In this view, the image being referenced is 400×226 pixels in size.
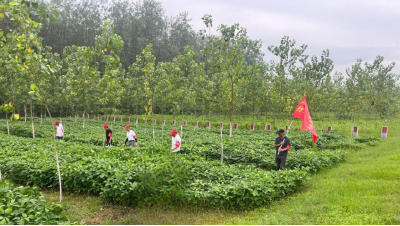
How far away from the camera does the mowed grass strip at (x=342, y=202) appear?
5.88 metres

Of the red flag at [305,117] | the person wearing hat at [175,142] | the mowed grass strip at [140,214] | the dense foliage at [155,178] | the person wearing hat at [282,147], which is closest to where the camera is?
the mowed grass strip at [140,214]

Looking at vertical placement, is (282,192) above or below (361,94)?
below

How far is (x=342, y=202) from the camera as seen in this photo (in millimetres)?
6602

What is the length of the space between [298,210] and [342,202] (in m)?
1.10

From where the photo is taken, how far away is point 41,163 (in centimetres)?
841

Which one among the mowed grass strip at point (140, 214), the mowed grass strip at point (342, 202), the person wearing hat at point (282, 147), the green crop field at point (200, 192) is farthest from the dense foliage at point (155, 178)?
the person wearing hat at point (282, 147)

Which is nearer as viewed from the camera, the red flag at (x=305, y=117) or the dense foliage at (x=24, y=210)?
the dense foliage at (x=24, y=210)

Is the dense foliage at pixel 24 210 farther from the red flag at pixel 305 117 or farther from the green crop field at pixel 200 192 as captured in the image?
the red flag at pixel 305 117

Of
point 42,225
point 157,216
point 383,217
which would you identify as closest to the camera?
point 42,225

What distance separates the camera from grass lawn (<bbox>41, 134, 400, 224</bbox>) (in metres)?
5.95

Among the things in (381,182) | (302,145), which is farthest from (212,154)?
(381,182)

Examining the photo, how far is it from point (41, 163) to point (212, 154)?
6876 millimetres

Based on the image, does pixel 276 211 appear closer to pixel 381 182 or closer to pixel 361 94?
pixel 381 182

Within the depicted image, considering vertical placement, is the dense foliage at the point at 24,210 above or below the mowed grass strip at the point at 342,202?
above
